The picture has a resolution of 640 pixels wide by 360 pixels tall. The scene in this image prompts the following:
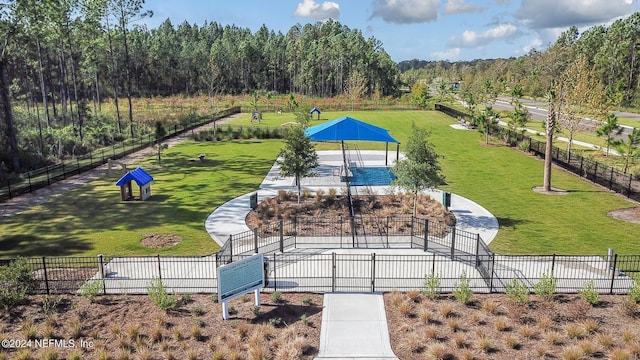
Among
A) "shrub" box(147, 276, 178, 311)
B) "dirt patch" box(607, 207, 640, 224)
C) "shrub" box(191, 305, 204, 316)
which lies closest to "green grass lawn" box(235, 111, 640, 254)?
"dirt patch" box(607, 207, 640, 224)

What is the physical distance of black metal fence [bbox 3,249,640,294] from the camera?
14.6 metres

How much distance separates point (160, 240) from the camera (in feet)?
62.6

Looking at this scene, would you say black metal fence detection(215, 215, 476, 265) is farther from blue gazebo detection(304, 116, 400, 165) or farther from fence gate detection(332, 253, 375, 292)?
blue gazebo detection(304, 116, 400, 165)

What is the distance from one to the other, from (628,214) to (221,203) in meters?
21.1

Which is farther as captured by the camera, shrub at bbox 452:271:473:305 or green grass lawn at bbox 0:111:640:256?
green grass lawn at bbox 0:111:640:256

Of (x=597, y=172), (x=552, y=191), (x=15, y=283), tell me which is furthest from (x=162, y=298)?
(x=597, y=172)

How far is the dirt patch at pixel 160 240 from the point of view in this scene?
60.8ft

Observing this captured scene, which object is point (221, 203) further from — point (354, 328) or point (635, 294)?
point (635, 294)

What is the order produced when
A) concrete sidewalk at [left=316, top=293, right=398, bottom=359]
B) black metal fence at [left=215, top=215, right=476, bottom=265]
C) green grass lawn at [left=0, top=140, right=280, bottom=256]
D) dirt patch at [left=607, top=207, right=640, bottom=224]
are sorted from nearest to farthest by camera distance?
concrete sidewalk at [left=316, top=293, right=398, bottom=359] → black metal fence at [left=215, top=215, right=476, bottom=265] → green grass lawn at [left=0, top=140, right=280, bottom=256] → dirt patch at [left=607, top=207, right=640, bottom=224]

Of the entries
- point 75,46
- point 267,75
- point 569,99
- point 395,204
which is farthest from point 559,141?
point 267,75

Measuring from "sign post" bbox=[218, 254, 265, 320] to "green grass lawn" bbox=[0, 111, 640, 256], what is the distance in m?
5.02

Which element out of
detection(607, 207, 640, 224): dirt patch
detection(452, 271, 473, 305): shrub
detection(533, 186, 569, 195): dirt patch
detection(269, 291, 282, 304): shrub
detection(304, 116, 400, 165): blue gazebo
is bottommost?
detection(269, 291, 282, 304): shrub

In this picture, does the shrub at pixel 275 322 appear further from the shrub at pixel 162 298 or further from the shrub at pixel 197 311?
the shrub at pixel 162 298

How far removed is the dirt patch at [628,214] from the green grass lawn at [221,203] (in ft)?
1.64
